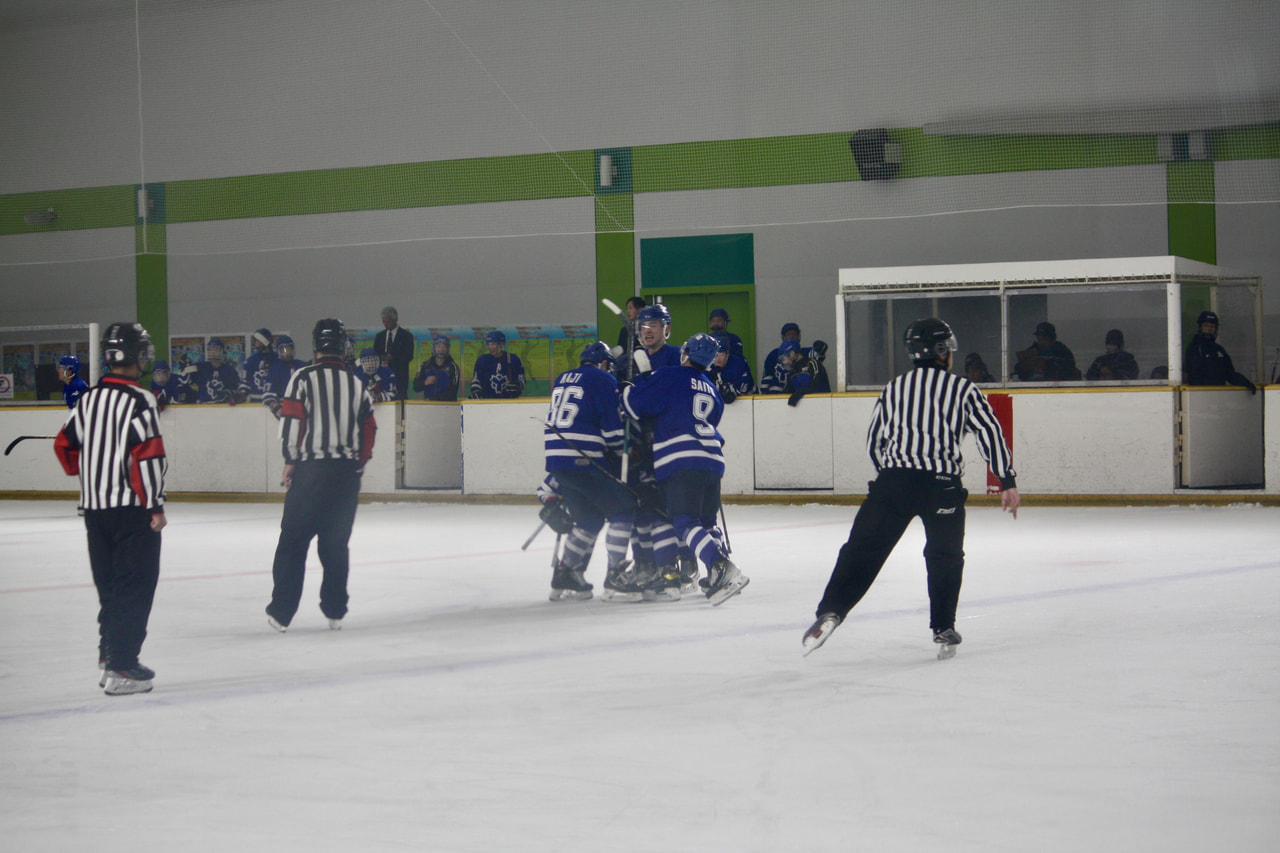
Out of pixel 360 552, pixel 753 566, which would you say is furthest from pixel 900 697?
pixel 360 552

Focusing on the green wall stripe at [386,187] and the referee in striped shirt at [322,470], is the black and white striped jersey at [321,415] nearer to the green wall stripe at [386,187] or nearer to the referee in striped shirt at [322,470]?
the referee in striped shirt at [322,470]

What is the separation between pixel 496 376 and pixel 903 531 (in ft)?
32.3

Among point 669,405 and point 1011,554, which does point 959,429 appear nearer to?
point 669,405

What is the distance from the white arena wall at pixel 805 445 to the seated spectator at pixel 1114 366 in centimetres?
31

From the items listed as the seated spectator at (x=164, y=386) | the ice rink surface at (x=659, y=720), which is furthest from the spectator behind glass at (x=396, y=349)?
the ice rink surface at (x=659, y=720)

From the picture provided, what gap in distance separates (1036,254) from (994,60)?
2245 millimetres

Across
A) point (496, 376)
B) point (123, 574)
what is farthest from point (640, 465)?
point (496, 376)

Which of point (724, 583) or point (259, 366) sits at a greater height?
point (259, 366)

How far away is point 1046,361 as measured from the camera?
13180 mm

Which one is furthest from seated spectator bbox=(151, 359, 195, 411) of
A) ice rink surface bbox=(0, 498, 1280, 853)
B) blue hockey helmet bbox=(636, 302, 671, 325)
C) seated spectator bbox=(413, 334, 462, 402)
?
blue hockey helmet bbox=(636, 302, 671, 325)

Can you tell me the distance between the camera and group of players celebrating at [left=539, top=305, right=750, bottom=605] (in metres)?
6.98

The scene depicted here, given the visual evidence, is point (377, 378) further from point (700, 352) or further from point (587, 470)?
point (700, 352)

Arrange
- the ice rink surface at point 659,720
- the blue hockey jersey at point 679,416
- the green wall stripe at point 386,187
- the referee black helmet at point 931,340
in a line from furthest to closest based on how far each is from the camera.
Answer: the green wall stripe at point 386,187 < the blue hockey jersey at point 679,416 < the referee black helmet at point 931,340 < the ice rink surface at point 659,720

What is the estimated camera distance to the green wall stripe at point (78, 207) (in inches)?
752
